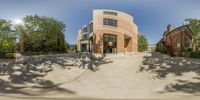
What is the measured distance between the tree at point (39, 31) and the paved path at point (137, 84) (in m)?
31.5

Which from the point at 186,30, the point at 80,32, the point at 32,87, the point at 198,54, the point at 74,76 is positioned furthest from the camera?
the point at 80,32

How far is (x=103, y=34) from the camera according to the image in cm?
4956

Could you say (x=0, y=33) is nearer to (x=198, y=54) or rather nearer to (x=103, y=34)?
(x=103, y=34)

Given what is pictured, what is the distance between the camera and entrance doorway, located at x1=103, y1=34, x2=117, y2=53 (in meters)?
49.9

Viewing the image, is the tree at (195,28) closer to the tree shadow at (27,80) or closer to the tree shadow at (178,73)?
the tree shadow at (178,73)

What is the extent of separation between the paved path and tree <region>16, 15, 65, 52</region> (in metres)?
31.5

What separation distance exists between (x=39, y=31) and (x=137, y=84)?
38.5m

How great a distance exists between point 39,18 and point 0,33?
908cm

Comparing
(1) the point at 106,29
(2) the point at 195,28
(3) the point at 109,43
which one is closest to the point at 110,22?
(1) the point at 106,29

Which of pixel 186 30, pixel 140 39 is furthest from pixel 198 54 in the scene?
pixel 140 39

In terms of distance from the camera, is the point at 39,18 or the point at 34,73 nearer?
the point at 34,73

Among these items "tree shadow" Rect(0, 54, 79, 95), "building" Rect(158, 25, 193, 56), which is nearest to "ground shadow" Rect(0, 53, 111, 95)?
"tree shadow" Rect(0, 54, 79, 95)

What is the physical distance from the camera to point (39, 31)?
2000 inches

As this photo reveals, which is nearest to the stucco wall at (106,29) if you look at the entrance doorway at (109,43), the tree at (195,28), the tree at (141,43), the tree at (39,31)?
the entrance doorway at (109,43)
